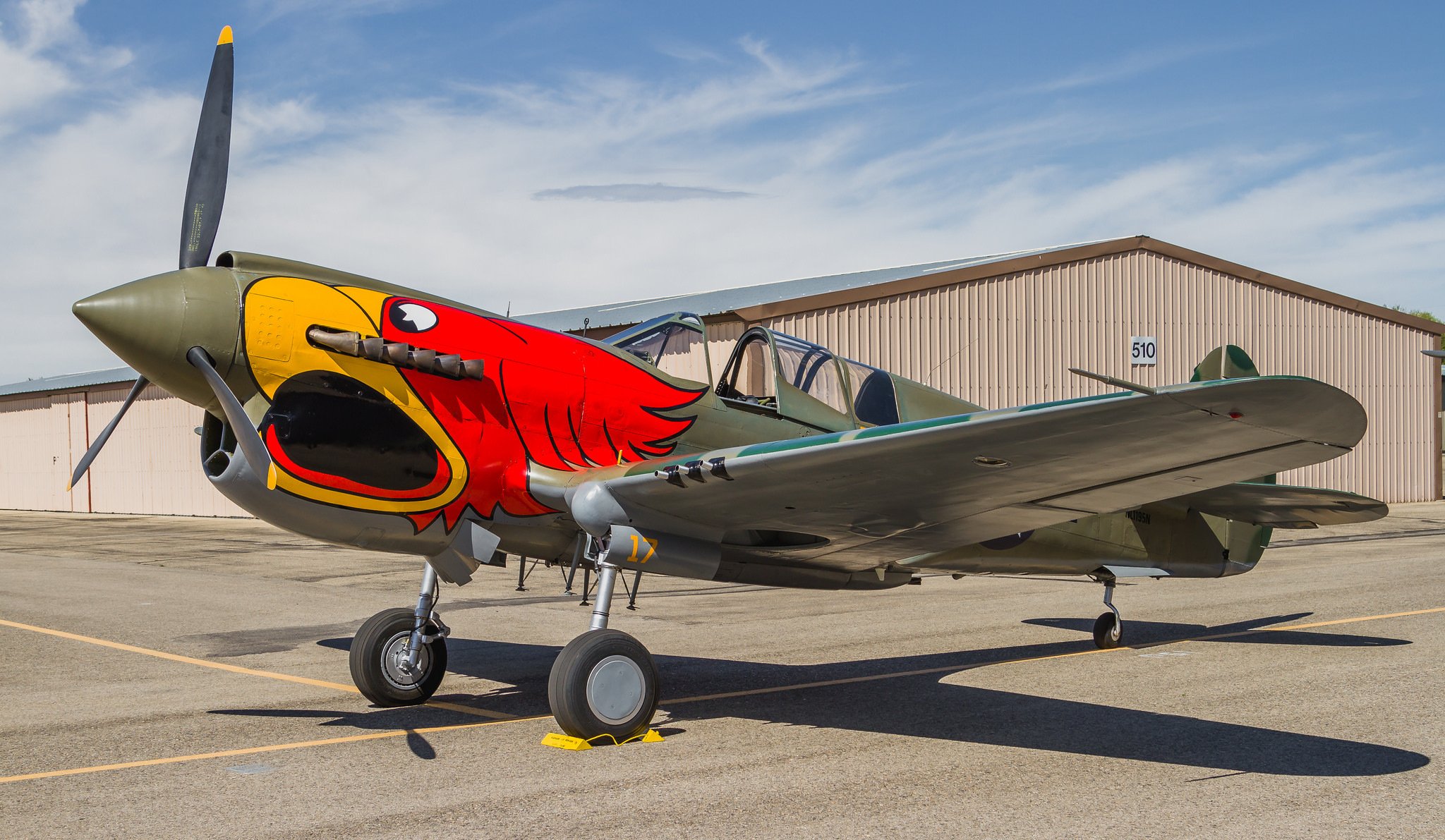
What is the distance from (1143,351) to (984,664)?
20226 millimetres

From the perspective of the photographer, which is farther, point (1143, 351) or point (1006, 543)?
point (1143, 351)

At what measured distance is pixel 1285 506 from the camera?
29.1ft

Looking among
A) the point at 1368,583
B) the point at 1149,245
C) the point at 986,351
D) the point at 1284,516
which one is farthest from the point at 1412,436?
the point at 1284,516

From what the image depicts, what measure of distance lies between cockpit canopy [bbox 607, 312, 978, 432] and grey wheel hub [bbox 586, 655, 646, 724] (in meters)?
2.05

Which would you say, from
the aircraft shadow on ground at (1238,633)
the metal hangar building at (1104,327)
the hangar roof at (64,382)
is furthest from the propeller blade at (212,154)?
the hangar roof at (64,382)

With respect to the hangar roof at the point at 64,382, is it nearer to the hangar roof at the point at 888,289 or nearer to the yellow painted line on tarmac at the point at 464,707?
the hangar roof at the point at 888,289

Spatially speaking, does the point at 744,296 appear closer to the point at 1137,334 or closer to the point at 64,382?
the point at 1137,334

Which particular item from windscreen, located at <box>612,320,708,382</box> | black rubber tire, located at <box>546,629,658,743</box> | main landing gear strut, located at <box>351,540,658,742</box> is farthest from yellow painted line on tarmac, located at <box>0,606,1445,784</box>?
windscreen, located at <box>612,320,708,382</box>

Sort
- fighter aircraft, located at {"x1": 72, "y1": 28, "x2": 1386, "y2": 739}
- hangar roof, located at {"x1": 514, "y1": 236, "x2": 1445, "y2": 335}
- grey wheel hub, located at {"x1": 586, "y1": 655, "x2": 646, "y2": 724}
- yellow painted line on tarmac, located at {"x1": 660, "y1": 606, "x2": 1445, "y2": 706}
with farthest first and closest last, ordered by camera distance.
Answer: hangar roof, located at {"x1": 514, "y1": 236, "x2": 1445, "y2": 335}
yellow painted line on tarmac, located at {"x1": 660, "y1": 606, "x2": 1445, "y2": 706}
grey wheel hub, located at {"x1": 586, "y1": 655, "x2": 646, "y2": 724}
fighter aircraft, located at {"x1": 72, "y1": 28, "x2": 1386, "y2": 739}

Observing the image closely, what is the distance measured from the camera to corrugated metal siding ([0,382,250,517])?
35.9 m

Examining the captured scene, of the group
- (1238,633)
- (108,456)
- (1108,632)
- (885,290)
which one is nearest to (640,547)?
(1108,632)

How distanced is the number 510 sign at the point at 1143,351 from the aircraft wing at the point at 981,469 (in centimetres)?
2182

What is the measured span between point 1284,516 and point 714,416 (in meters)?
5.29

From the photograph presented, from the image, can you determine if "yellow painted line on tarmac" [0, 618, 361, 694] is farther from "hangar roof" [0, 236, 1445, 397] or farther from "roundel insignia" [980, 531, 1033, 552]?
"hangar roof" [0, 236, 1445, 397]
